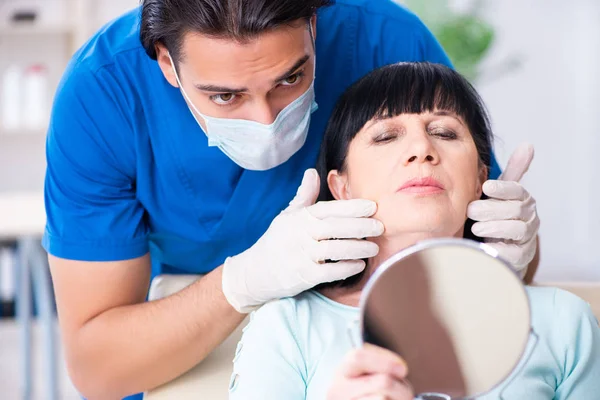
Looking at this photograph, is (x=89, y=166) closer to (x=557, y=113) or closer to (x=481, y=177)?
(x=481, y=177)

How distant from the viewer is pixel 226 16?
1.23m

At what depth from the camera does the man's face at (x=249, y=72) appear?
123cm

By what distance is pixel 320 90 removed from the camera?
1.61 meters

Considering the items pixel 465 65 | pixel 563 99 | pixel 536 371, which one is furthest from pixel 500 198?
pixel 563 99

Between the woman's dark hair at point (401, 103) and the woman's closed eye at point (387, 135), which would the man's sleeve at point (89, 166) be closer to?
the woman's dark hair at point (401, 103)

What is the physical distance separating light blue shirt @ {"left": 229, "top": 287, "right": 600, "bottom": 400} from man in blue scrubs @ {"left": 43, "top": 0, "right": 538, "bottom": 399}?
7 cm

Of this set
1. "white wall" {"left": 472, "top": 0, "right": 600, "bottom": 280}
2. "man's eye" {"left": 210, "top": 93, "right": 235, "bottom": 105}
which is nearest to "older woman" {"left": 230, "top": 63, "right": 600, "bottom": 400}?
"man's eye" {"left": 210, "top": 93, "right": 235, "bottom": 105}

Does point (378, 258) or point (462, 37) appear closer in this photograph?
point (378, 258)

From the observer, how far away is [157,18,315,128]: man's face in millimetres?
1234

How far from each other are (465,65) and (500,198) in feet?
9.43

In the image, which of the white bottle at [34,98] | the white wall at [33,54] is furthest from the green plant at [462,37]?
the white bottle at [34,98]

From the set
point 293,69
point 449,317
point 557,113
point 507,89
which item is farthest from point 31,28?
point 449,317

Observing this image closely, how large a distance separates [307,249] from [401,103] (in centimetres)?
32

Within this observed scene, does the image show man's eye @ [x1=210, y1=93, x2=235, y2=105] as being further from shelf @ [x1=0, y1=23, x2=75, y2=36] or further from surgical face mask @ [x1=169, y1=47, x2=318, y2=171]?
shelf @ [x1=0, y1=23, x2=75, y2=36]
